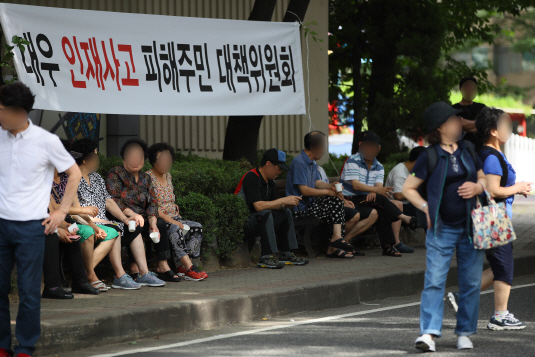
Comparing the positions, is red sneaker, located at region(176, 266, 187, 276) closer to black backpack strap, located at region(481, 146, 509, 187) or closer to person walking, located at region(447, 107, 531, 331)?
person walking, located at region(447, 107, 531, 331)

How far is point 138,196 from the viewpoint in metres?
7.70

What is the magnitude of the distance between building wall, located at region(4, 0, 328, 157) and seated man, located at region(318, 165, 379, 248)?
3.64 meters

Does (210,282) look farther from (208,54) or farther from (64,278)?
(208,54)

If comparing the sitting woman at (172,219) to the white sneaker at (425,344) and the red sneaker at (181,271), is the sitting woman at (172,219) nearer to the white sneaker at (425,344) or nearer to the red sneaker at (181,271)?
the red sneaker at (181,271)

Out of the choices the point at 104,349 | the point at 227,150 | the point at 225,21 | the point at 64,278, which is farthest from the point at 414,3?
the point at 104,349

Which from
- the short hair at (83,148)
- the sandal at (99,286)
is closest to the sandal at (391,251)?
the sandal at (99,286)

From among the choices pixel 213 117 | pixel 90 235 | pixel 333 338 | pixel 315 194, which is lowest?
pixel 333 338

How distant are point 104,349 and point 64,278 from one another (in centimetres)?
170

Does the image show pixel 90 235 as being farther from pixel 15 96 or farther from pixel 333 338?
pixel 333 338

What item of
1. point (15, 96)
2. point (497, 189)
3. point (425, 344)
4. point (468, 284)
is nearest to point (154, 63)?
point (15, 96)

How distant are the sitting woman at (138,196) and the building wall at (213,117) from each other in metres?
4.34

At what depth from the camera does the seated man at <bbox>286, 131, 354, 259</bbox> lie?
9320mm

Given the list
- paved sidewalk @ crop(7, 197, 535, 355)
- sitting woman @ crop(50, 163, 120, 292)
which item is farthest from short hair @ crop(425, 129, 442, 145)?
sitting woman @ crop(50, 163, 120, 292)

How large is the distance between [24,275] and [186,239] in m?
3.13
